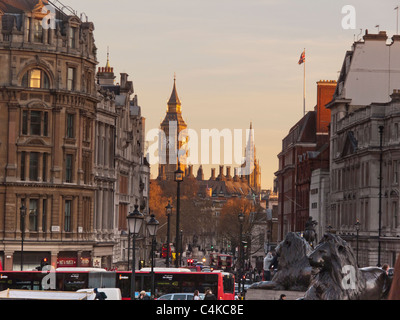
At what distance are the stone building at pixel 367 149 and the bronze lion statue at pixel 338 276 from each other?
64.3 meters

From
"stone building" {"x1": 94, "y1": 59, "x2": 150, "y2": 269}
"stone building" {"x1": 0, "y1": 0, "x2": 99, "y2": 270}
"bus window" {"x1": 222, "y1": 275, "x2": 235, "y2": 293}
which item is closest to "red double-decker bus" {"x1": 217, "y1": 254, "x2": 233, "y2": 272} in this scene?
"stone building" {"x1": 94, "y1": 59, "x2": 150, "y2": 269}

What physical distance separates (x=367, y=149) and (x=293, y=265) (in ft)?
212

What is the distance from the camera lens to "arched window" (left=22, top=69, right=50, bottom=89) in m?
70.9

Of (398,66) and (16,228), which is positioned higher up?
(398,66)

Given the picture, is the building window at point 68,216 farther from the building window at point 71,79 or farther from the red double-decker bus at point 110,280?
the red double-decker bus at point 110,280

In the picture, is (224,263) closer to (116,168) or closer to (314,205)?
(314,205)

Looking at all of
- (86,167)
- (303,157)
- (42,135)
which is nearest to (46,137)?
(42,135)

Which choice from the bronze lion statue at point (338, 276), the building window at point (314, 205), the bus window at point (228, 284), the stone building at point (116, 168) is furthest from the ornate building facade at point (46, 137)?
the bronze lion statue at point (338, 276)

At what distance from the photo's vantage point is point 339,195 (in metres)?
107

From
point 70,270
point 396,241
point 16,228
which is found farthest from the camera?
point 396,241

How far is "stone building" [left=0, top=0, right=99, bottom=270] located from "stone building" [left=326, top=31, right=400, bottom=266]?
2555 cm

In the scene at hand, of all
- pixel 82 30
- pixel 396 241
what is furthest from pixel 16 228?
pixel 396 241

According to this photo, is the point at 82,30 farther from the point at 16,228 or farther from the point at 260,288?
the point at 260,288
